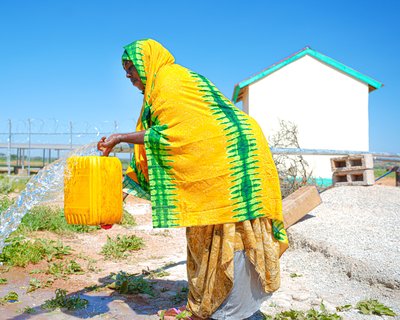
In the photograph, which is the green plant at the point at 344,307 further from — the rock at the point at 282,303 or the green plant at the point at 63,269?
the green plant at the point at 63,269

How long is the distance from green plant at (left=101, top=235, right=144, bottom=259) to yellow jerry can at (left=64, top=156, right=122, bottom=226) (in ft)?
7.19

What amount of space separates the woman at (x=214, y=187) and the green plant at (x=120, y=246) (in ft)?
7.31

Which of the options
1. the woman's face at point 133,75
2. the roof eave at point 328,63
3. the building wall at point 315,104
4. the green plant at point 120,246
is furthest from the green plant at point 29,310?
the roof eave at point 328,63

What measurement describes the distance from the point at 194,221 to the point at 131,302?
4.02 ft

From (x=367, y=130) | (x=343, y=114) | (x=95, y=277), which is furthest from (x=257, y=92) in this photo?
(x=95, y=277)

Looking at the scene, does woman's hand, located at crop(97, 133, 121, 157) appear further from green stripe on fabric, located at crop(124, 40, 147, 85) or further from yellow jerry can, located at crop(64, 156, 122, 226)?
green stripe on fabric, located at crop(124, 40, 147, 85)

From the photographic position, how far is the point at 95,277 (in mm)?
3959

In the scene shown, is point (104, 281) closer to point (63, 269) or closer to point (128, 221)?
point (63, 269)

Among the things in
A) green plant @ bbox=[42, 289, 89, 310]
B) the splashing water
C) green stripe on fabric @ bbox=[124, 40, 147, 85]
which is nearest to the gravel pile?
green plant @ bbox=[42, 289, 89, 310]

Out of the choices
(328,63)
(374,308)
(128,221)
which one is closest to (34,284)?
(374,308)

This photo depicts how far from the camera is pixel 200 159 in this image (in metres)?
2.46

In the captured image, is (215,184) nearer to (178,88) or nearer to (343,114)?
(178,88)

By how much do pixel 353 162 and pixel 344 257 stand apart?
3012mm

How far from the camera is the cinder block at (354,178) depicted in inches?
248
